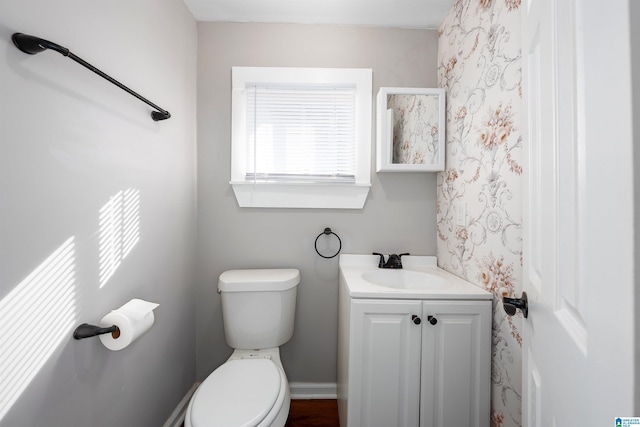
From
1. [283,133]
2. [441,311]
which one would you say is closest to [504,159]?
[441,311]

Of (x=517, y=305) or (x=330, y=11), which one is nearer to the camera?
(x=517, y=305)

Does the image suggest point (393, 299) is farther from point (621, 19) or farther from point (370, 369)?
point (621, 19)

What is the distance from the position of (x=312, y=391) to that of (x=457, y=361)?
3.17ft

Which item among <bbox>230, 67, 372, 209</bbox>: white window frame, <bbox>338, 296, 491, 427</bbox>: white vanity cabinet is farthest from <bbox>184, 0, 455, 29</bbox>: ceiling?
<bbox>338, 296, 491, 427</bbox>: white vanity cabinet

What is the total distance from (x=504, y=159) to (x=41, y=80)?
1.52m

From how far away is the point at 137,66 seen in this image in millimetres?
1140

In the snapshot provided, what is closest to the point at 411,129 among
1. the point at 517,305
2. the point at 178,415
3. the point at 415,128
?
the point at 415,128

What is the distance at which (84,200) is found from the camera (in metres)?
0.89

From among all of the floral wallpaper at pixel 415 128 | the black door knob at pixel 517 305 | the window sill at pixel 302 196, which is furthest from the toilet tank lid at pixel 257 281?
the black door knob at pixel 517 305

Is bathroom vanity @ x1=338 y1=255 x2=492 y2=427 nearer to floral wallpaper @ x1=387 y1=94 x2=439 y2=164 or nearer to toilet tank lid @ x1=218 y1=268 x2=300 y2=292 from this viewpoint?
toilet tank lid @ x1=218 y1=268 x2=300 y2=292

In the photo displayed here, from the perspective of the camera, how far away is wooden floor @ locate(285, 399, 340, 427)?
1514 millimetres

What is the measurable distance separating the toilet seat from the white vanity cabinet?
347 millimetres

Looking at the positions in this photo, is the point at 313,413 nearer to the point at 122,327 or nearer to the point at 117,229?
the point at 122,327

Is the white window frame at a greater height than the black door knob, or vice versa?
the white window frame
